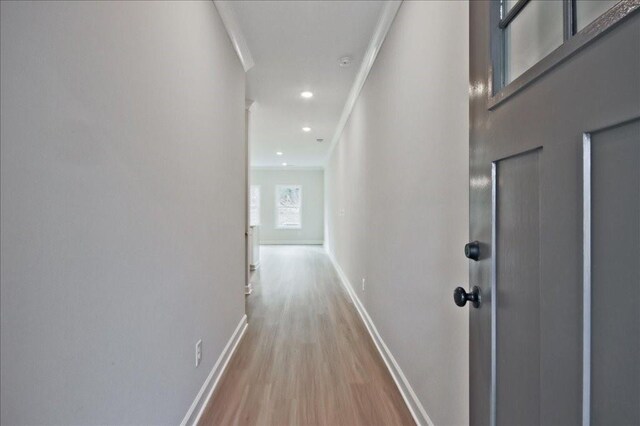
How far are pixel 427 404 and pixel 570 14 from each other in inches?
65.5

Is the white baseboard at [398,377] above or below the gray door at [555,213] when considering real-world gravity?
below

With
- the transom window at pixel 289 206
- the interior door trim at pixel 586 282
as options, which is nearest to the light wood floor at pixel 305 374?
the interior door trim at pixel 586 282

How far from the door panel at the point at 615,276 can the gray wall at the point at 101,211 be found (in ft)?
3.57

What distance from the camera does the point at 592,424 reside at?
52 cm

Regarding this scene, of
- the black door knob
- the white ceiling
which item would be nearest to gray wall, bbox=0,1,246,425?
the white ceiling

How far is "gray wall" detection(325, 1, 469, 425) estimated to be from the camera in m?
1.31

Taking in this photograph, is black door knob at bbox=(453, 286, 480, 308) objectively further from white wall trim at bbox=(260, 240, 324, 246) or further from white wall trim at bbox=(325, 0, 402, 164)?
white wall trim at bbox=(260, 240, 324, 246)

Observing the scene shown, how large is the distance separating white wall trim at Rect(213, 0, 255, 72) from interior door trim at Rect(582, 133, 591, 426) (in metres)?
2.29

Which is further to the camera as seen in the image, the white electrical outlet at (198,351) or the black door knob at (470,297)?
the white electrical outlet at (198,351)

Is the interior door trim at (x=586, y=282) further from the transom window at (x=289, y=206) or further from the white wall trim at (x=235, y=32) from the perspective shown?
the transom window at (x=289, y=206)

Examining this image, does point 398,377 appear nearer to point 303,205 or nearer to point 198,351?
point 198,351

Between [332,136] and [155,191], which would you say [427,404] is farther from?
[332,136]

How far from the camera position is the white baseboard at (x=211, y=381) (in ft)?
5.55

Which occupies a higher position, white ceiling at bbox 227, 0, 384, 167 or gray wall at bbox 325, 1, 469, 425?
white ceiling at bbox 227, 0, 384, 167
